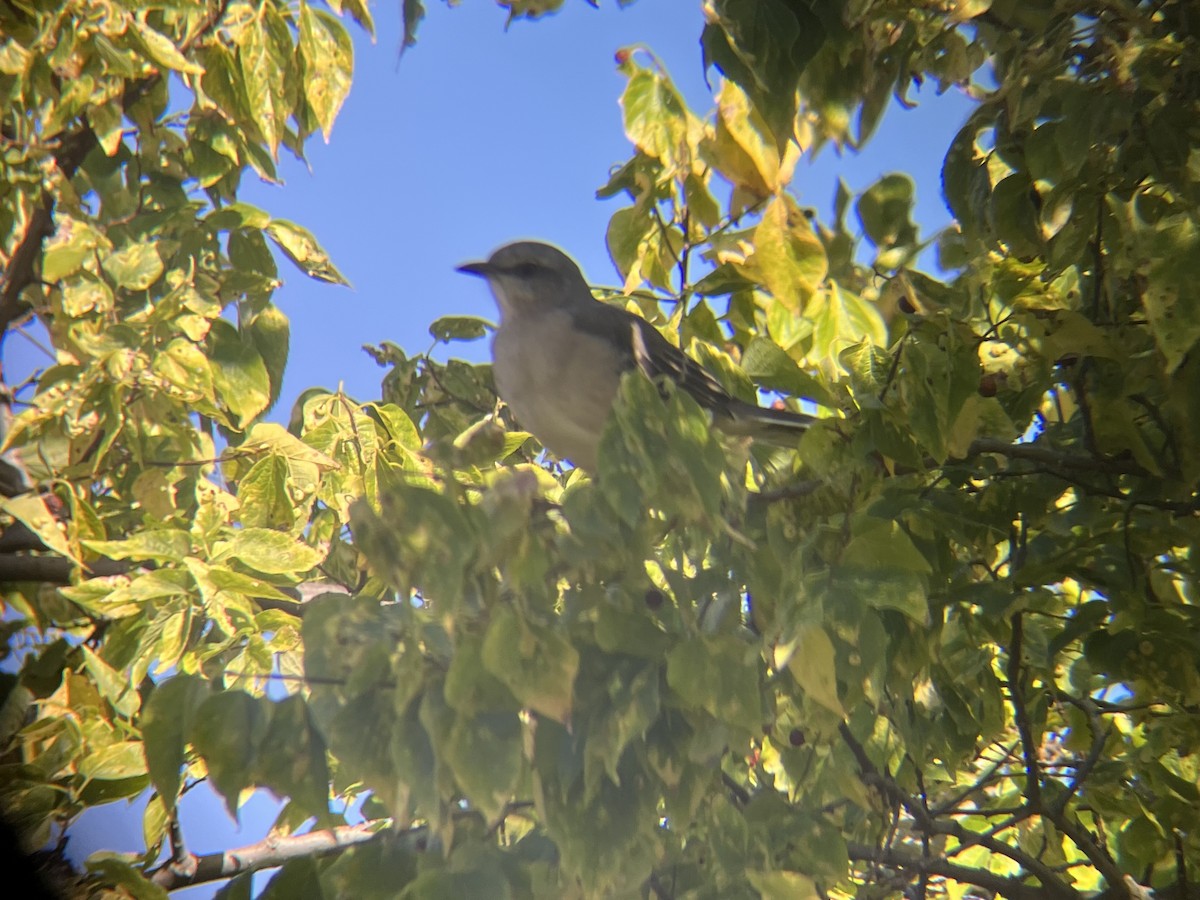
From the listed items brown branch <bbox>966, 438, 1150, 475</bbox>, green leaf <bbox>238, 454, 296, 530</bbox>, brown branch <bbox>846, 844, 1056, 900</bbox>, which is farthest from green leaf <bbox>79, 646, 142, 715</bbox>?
brown branch <bbox>966, 438, 1150, 475</bbox>

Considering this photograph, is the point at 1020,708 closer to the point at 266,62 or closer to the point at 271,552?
the point at 271,552

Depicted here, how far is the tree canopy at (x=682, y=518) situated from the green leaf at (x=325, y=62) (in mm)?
10

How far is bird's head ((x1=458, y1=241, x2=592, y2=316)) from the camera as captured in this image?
379cm

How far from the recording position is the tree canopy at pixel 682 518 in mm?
1473

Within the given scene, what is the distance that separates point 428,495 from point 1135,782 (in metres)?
2.39

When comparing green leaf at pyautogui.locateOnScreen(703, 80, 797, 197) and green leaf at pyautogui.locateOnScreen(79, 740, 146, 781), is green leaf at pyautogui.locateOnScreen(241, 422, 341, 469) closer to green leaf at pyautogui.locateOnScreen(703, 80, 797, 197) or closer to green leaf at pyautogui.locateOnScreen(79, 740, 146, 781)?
green leaf at pyautogui.locateOnScreen(79, 740, 146, 781)

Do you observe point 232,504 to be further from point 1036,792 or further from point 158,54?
point 1036,792

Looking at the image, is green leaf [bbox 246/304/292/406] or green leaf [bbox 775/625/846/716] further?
green leaf [bbox 246/304/292/406]

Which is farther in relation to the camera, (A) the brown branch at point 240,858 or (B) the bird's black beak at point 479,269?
(B) the bird's black beak at point 479,269

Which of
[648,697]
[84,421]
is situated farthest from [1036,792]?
[84,421]

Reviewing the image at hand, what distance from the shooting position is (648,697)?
1482mm

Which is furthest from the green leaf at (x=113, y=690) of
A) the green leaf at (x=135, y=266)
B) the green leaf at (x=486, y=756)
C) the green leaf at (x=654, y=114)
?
the green leaf at (x=654, y=114)

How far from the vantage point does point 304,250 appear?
10.7ft

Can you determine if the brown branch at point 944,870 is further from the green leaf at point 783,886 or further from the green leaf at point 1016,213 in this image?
the green leaf at point 1016,213
